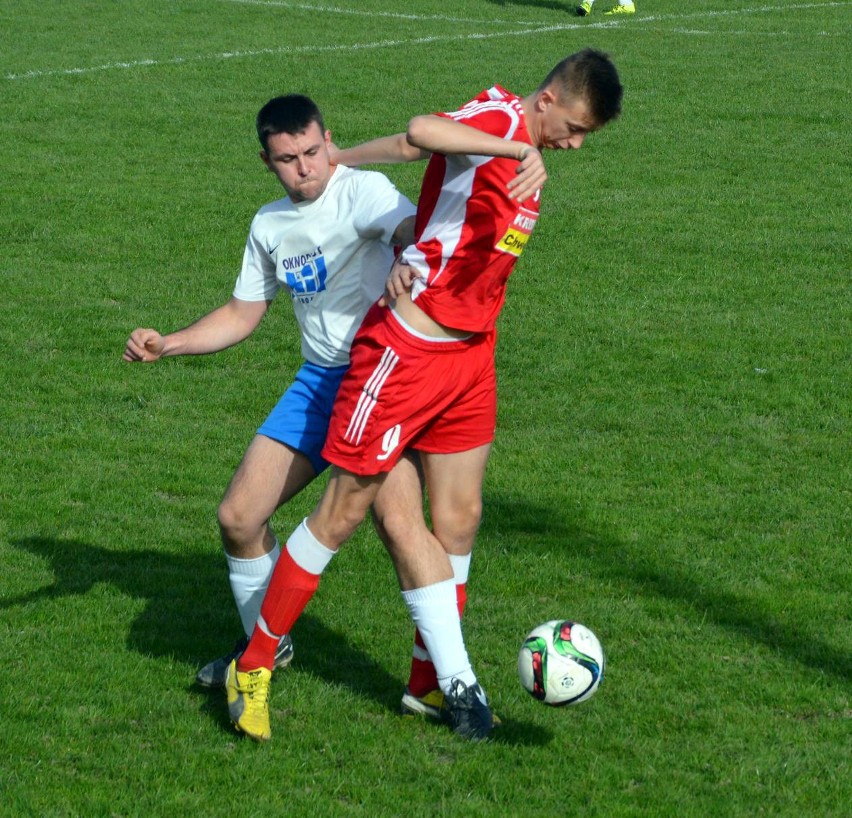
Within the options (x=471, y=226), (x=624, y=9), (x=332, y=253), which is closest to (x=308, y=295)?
(x=332, y=253)

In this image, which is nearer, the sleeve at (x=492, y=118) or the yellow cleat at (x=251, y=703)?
the sleeve at (x=492, y=118)

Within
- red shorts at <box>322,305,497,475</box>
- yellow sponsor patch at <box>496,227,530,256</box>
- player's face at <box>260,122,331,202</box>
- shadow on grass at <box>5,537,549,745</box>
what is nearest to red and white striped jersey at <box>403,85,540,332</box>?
yellow sponsor patch at <box>496,227,530,256</box>

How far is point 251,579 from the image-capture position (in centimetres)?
548

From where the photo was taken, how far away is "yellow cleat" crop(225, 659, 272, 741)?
499 cm

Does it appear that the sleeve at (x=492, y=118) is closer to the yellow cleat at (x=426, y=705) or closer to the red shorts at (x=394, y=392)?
the red shorts at (x=394, y=392)

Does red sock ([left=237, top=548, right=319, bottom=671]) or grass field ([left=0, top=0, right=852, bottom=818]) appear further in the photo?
red sock ([left=237, top=548, right=319, bottom=671])

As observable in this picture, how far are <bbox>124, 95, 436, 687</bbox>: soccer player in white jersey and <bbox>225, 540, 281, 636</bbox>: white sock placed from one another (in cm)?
4

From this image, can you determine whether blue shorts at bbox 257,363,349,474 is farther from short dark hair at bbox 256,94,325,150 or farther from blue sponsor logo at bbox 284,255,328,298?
short dark hair at bbox 256,94,325,150

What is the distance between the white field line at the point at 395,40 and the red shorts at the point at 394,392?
14.6 m

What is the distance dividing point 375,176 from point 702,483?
3.06 meters

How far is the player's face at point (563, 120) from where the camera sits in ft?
15.4

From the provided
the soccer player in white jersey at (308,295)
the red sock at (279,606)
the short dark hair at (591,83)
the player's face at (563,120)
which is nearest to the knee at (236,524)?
the soccer player in white jersey at (308,295)

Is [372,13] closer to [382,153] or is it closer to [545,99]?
[382,153]

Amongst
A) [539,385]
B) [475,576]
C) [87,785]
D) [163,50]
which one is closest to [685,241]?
[539,385]
